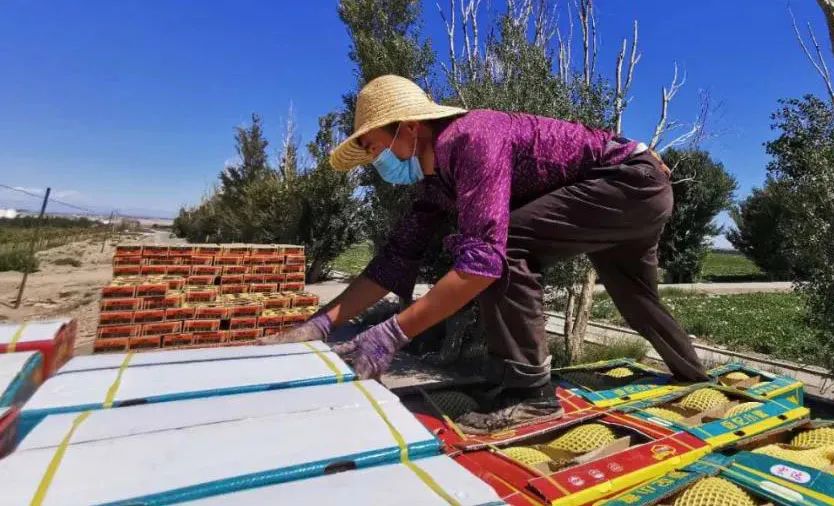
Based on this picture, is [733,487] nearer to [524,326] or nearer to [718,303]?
[524,326]

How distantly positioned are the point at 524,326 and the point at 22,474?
4.98 feet

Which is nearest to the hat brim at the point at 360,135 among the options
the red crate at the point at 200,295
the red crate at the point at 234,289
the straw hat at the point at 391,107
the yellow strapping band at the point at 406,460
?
the straw hat at the point at 391,107

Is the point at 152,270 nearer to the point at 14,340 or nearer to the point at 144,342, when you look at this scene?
the point at 144,342

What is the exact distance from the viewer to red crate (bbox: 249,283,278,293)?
30.1 ft

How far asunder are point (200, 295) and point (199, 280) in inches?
30.3

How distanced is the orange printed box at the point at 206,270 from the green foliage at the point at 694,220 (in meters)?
16.4

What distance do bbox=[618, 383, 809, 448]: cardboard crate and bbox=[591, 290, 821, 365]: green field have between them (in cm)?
345

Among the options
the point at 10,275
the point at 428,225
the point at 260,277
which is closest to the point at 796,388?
the point at 428,225

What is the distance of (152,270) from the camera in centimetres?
834

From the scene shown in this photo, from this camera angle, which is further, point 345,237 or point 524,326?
point 345,237

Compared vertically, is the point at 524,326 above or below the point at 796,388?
above

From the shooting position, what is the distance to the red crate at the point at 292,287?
955 cm

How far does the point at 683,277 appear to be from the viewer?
20.8 m

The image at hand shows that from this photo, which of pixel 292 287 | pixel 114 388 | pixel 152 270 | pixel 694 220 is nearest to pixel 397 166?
pixel 114 388
